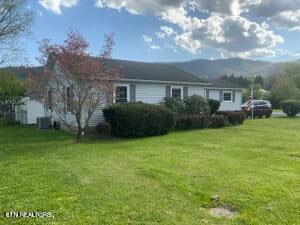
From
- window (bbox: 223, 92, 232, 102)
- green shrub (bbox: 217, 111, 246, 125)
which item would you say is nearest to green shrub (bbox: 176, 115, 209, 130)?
green shrub (bbox: 217, 111, 246, 125)

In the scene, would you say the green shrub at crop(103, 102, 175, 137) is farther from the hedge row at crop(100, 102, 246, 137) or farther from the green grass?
the green grass

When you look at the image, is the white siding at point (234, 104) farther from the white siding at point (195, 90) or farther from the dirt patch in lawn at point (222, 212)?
the dirt patch in lawn at point (222, 212)

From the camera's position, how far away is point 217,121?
20.7 meters

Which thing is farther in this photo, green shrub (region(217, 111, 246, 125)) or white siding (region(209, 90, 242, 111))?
white siding (region(209, 90, 242, 111))

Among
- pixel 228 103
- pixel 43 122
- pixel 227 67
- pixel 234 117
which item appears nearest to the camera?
pixel 43 122

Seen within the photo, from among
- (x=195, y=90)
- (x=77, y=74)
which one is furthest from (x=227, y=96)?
(x=77, y=74)

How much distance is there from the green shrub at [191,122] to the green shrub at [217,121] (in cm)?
35

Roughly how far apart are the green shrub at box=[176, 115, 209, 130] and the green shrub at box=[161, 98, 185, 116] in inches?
44.9

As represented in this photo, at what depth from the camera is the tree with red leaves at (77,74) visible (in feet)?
44.6

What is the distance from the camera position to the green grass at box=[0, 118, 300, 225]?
5168mm

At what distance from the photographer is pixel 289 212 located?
17.6 feet

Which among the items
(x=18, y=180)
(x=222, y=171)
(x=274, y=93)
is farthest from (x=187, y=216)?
(x=274, y=93)

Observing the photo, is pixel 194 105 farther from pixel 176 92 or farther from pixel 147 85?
pixel 147 85

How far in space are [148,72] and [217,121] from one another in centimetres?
547
